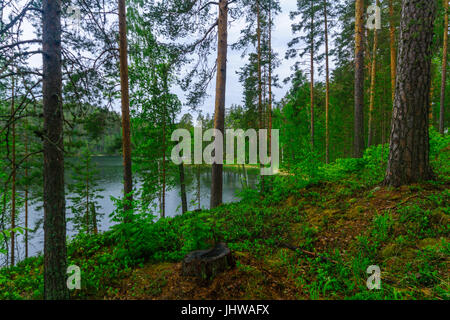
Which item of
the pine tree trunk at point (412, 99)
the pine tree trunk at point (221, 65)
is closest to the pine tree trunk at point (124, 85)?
the pine tree trunk at point (221, 65)

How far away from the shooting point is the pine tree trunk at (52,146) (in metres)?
2.49

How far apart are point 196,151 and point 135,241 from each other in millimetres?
19171

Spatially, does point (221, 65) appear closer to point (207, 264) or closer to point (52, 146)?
point (52, 146)

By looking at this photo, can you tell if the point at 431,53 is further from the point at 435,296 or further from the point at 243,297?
the point at 243,297

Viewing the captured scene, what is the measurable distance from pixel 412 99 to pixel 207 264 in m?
5.24

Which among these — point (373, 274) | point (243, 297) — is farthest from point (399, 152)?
point (243, 297)

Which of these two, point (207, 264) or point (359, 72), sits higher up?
point (359, 72)

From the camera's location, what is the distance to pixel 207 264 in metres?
2.65

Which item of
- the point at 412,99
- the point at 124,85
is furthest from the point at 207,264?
the point at 124,85

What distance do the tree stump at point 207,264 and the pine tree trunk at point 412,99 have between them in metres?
4.18

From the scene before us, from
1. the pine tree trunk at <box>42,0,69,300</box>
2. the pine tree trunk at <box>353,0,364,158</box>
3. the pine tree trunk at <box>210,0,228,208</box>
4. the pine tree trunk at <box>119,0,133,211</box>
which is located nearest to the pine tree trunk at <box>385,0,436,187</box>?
the pine tree trunk at <box>210,0,228,208</box>

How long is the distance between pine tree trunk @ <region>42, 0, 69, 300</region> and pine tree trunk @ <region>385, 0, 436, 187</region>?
6170mm

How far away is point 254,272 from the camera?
108 inches

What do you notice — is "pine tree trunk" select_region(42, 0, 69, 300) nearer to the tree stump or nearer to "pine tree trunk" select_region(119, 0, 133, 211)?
the tree stump
